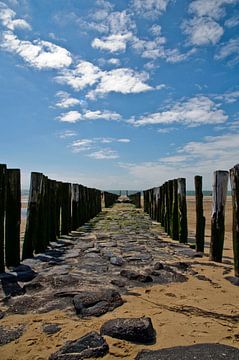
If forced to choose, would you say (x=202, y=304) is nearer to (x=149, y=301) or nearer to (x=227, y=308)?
(x=227, y=308)

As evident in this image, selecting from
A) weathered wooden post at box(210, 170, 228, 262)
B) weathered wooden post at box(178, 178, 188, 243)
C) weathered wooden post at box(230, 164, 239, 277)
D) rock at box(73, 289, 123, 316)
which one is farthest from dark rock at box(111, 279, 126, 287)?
weathered wooden post at box(178, 178, 188, 243)

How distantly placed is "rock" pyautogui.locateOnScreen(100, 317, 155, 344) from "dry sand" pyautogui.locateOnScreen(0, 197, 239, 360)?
7 cm

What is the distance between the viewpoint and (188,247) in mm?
7684

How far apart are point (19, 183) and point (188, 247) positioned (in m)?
4.24

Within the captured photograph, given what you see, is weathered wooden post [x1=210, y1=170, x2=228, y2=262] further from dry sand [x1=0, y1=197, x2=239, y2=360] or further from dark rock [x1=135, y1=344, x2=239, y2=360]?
dark rock [x1=135, y1=344, x2=239, y2=360]

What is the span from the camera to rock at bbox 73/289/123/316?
10.8 ft

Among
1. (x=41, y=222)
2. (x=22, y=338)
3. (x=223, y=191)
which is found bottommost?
(x=22, y=338)

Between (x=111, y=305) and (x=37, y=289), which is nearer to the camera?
(x=111, y=305)

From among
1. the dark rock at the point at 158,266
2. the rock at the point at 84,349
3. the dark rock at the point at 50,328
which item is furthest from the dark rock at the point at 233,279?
the dark rock at the point at 50,328

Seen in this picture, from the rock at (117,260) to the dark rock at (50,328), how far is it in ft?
8.58

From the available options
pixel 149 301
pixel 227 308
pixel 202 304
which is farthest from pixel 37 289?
pixel 227 308

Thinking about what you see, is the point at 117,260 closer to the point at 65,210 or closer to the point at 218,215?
the point at 218,215

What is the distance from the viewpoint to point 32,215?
654cm

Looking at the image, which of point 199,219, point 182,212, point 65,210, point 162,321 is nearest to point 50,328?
point 162,321
